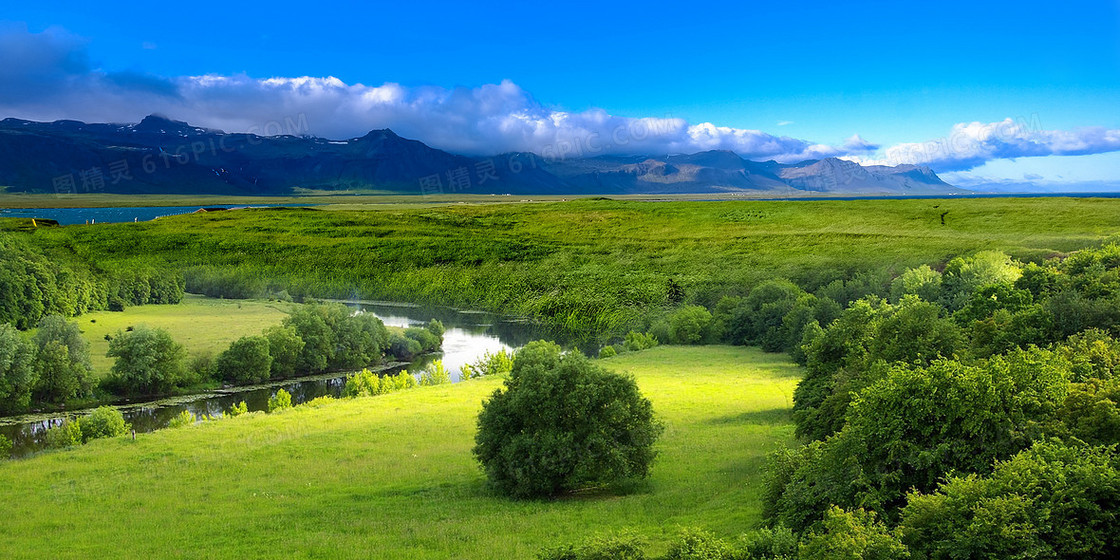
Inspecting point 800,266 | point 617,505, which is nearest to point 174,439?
point 617,505

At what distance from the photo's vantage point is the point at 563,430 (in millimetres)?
26703

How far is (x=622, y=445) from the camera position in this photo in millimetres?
26781

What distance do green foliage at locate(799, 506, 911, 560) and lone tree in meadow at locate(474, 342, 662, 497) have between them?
1447 centimetres

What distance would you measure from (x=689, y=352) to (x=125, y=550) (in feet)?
179

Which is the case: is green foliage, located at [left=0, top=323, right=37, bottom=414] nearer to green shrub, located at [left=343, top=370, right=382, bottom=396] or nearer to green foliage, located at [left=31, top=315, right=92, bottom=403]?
green foliage, located at [left=31, top=315, right=92, bottom=403]

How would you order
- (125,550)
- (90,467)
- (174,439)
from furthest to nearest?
(174,439) < (90,467) < (125,550)

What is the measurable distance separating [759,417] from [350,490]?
74.0 ft

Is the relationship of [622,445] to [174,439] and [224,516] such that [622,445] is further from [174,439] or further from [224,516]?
[174,439]

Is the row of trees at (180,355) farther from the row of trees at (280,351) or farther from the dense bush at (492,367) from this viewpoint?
the dense bush at (492,367)

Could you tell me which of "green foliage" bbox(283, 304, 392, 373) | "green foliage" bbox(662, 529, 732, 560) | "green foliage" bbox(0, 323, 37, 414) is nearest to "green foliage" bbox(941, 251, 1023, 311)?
"green foliage" bbox(662, 529, 732, 560)

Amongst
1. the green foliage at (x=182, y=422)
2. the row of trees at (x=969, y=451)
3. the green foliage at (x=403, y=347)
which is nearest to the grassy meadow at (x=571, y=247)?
the green foliage at (x=182, y=422)

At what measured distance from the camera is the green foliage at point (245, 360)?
2837 inches

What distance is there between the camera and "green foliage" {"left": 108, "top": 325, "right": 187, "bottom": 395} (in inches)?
2564

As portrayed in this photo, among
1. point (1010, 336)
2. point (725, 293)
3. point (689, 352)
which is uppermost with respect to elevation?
point (1010, 336)
